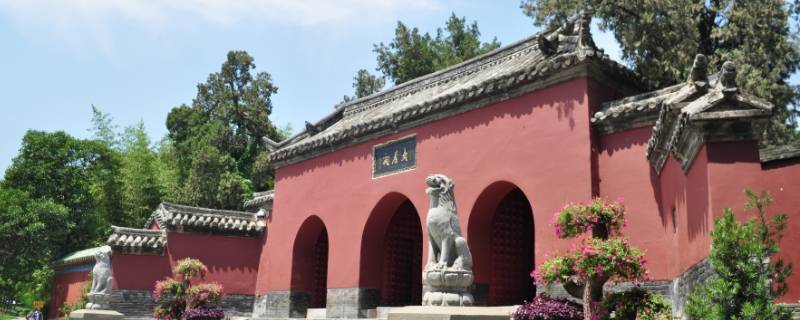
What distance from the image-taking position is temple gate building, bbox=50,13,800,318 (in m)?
6.80

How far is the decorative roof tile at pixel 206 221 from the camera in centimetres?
1585

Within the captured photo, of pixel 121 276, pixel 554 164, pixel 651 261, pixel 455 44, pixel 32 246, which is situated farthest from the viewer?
pixel 455 44

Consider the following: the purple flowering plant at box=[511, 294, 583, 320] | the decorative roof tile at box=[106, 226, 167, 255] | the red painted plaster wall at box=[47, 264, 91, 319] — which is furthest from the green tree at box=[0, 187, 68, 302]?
the purple flowering plant at box=[511, 294, 583, 320]

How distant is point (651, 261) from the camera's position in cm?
888

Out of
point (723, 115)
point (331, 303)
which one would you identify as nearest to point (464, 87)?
point (331, 303)

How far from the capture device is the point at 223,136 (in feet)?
94.2

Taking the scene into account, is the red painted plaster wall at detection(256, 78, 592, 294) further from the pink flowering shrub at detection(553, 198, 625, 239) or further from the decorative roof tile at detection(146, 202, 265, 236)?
the pink flowering shrub at detection(553, 198, 625, 239)

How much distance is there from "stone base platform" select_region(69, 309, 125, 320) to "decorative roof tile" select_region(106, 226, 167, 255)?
1.70 metres

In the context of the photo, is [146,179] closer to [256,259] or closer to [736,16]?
[256,259]

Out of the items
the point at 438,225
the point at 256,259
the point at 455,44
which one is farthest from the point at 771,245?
the point at 455,44

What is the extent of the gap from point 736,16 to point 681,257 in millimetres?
8314

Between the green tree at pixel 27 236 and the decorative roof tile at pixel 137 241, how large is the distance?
32.0ft

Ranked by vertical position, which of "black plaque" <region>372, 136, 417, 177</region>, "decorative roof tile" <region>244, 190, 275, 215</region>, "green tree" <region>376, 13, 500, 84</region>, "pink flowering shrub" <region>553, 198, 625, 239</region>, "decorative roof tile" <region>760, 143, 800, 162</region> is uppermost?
"green tree" <region>376, 13, 500, 84</region>

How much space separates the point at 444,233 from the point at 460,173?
400 centimetres
